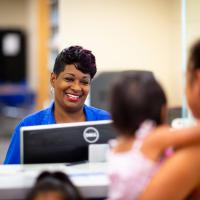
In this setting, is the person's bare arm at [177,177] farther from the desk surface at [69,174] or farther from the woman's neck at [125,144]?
the desk surface at [69,174]

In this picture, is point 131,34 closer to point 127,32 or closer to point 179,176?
point 127,32

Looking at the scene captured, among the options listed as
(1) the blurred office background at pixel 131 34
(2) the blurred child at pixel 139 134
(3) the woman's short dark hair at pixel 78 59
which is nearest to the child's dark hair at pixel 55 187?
(2) the blurred child at pixel 139 134

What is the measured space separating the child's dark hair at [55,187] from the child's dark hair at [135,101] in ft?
0.89

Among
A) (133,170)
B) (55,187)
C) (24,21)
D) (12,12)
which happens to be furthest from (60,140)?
(12,12)

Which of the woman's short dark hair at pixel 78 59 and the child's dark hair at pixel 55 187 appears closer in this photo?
the child's dark hair at pixel 55 187

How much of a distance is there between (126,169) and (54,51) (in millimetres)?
7683

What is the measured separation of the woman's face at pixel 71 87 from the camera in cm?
218

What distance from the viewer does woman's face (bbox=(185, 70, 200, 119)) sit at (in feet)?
3.58

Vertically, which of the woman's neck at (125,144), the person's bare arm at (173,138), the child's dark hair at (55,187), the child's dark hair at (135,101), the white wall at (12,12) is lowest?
the child's dark hair at (55,187)

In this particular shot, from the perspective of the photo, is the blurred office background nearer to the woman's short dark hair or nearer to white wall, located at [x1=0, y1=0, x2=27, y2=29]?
the woman's short dark hair

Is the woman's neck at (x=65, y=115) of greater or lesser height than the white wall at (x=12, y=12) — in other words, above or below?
below

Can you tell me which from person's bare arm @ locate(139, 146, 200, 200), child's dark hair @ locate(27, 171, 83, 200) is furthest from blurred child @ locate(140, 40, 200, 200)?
child's dark hair @ locate(27, 171, 83, 200)

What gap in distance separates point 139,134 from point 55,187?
31cm

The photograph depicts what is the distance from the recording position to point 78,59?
7.02 feet
